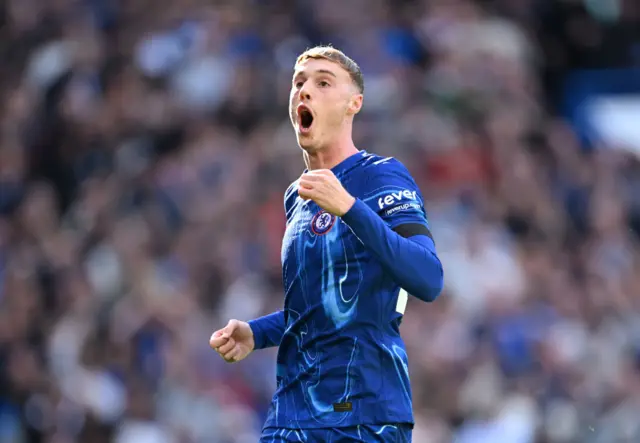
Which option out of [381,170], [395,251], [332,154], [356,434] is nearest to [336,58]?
[332,154]

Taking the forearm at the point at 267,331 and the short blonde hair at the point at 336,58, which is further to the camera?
the forearm at the point at 267,331

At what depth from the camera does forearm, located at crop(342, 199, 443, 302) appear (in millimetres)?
4375

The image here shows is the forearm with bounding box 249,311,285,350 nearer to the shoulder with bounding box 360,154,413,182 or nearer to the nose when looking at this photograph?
the shoulder with bounding box 360,154,413,182

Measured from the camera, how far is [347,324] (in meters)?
4.69

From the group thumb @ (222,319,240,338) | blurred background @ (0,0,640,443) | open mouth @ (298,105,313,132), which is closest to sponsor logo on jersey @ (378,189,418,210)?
open mouth @ (298,105,313,132)

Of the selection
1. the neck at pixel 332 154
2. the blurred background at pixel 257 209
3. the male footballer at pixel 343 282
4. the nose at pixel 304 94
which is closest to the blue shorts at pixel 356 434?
the male footballer at pixel 343 282

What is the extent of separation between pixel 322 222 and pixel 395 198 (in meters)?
0.31

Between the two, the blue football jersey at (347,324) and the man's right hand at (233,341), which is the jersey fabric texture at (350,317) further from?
the man's right hand at (233,341)

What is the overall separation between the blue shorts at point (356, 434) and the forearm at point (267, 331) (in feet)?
1.79

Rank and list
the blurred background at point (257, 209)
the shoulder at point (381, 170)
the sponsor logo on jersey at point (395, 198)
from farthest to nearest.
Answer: the blurred background at point (257, 209) < the shoulder at point (381, 170) < the sponsor logo on jersey at point (395, 198)

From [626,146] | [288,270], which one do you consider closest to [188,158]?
[626,146]

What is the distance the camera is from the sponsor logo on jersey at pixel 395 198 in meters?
4.70

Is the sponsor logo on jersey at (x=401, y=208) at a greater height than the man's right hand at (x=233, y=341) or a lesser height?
greater

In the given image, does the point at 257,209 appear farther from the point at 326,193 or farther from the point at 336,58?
the point at 326,193
